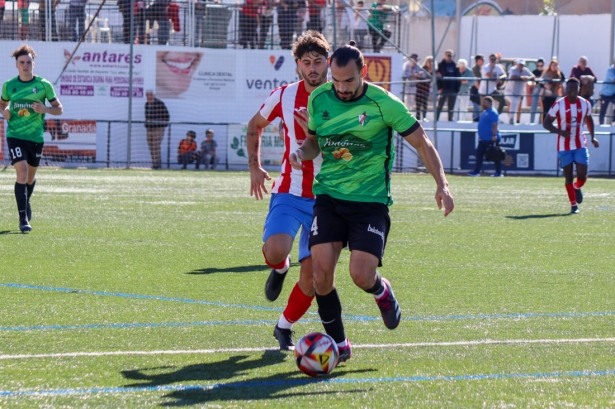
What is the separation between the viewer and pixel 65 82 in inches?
1116

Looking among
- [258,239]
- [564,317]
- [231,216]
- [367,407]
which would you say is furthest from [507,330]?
[231,216]

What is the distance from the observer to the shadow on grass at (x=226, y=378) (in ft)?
16.0

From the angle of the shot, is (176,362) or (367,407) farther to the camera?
(176,362)

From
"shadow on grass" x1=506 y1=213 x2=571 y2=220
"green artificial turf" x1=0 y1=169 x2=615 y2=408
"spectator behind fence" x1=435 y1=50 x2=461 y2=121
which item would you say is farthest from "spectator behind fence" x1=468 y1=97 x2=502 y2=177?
"green artificial turf" x1=0 y1=169 x2=615 y2=408

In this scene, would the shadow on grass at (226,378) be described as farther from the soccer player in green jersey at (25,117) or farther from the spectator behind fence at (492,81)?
the spectator behind fence at (492,81)

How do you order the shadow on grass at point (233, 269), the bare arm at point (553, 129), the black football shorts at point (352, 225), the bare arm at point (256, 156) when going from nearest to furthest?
the black football shorts at point (352, 225) < the bare arm at point (256, 156) < the shadow on grass at point (233, 269) < the bare arm at point (553, 129)

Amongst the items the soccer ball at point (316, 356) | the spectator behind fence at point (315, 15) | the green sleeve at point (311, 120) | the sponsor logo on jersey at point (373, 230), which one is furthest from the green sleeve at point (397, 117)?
the spectator behind fence at point (315, 15)

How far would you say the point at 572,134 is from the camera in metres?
16.7

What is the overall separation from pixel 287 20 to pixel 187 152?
15.3 ft

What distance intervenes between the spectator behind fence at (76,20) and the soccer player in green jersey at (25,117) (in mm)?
15944

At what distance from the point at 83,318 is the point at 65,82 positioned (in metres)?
22.4

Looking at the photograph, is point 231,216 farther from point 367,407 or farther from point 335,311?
point 367,407

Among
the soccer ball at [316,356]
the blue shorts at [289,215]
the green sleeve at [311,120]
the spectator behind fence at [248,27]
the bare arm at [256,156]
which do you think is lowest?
the soccer ball at [316,356]

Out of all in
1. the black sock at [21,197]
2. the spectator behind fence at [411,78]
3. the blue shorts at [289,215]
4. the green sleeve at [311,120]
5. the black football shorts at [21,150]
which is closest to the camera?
the green sleeve at [311,120]
